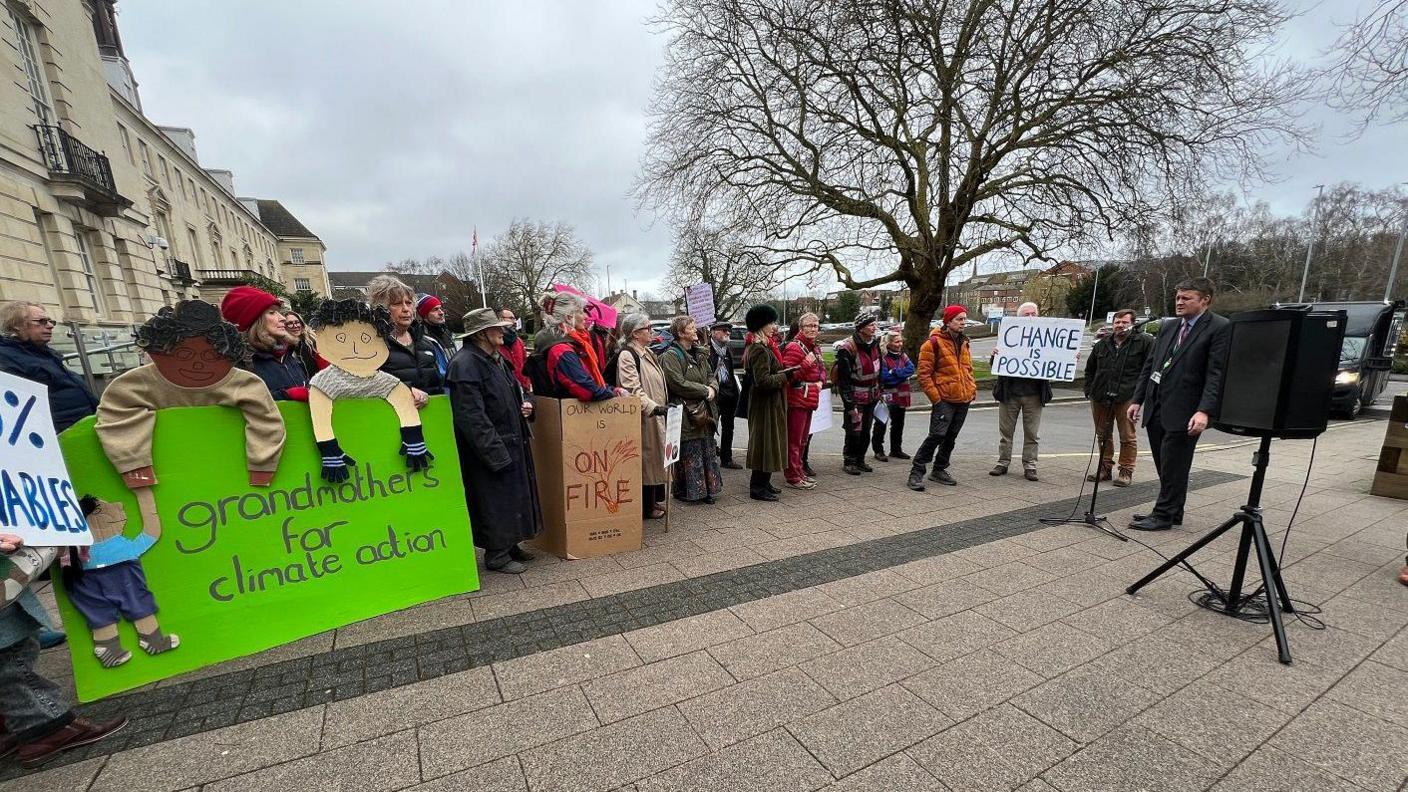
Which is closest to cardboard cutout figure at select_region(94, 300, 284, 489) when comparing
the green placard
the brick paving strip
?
the green placard

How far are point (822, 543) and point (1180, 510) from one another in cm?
310

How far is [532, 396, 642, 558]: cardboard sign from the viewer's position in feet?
12.6

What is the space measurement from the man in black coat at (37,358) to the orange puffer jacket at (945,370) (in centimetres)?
658

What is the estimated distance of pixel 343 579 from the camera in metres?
3.05

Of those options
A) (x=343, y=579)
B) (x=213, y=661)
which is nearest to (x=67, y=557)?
(x=213, y=661)

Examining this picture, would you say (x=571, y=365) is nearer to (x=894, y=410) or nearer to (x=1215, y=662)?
(x=1215, y=662)

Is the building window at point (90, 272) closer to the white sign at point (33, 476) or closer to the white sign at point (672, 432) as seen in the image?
the white sign at point (33, 476)

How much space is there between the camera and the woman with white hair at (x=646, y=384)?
4395 millimetres

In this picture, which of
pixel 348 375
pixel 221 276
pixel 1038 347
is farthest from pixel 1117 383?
pixel 221 276

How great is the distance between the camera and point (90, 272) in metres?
16.2

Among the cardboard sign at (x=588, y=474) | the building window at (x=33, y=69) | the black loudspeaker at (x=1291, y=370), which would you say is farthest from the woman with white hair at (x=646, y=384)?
the building window at (x=33, y=69)

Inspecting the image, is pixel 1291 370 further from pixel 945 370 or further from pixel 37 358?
pixel 37 358

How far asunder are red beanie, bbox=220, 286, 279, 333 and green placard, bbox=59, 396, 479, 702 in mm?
800

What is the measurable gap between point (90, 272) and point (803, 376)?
2203 centimetres
